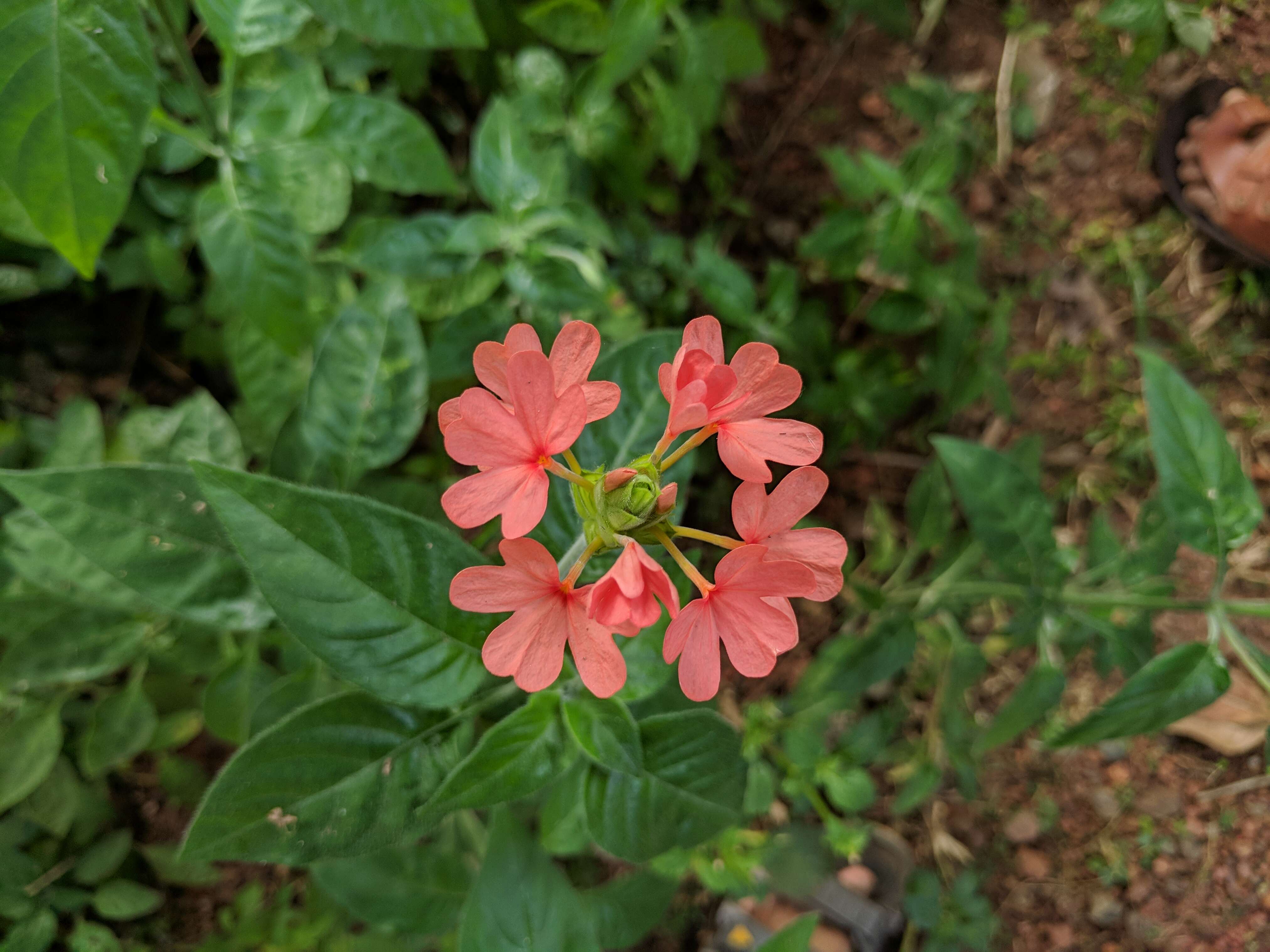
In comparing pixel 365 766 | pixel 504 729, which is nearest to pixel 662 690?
pixel 504 729

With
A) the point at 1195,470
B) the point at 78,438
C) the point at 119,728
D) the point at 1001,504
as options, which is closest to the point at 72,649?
the point at 119,728

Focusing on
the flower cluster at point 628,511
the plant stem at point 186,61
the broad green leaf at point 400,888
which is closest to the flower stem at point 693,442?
the flower cluster at point 628,511

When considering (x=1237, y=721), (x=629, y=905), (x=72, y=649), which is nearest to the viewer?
(x=72, y=649)

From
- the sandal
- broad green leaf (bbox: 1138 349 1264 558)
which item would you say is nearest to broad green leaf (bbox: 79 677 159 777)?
broad green leaf (bbox: 1138 349 1264 558)

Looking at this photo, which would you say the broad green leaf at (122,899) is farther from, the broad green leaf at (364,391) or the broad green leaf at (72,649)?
the broad green leaf at (364,391)

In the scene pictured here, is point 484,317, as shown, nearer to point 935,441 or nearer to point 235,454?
point 235,454

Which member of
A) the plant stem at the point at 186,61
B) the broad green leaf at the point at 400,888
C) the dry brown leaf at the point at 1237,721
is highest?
the plant stem at the point at 186,61

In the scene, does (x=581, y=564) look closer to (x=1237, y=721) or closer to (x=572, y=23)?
(x=572, y=23)
